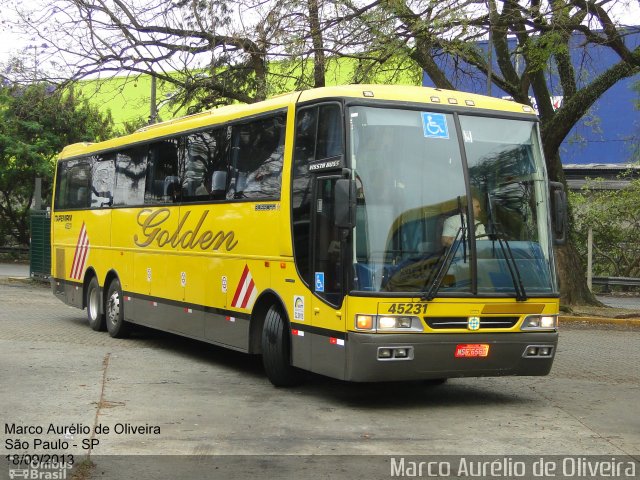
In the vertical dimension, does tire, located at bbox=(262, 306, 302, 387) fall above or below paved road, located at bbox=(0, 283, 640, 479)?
above

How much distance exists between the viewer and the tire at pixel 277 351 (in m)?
10.8

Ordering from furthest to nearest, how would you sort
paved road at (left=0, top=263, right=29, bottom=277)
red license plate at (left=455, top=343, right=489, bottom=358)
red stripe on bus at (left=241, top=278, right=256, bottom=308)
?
paved road at (left=0, top=263, right=29, bottom=277) < red stripe on bus at (left=241, top=278, right=256, bottom=308) < red license plate at (left=455, top=343, right=489, bottom=358)

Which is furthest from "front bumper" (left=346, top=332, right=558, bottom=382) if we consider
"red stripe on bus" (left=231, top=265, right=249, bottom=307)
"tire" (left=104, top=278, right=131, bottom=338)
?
"tire" (left=104, top=278, right=131, bottom=338)

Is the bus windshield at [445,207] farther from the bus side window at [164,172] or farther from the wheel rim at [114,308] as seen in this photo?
the wheel rim at [114,308]

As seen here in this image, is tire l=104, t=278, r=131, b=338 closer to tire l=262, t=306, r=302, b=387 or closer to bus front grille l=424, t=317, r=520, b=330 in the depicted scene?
tire l=262, t=306, r=302, b=387

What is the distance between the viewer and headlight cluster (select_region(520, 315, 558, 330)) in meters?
10.0

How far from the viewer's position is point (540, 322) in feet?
33.2

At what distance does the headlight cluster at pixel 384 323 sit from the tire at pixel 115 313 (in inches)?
284

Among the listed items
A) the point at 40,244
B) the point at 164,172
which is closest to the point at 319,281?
the point at 164,172

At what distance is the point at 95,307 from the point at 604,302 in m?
16.4

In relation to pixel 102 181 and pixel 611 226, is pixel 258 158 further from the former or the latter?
pixel 611 226

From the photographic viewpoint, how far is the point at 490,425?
909 cm

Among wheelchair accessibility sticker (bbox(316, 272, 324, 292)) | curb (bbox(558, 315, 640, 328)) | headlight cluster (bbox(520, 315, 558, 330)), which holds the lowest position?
curb (bbox(558, 315, 640, 328))

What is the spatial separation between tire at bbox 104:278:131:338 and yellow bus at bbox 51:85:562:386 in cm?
400
